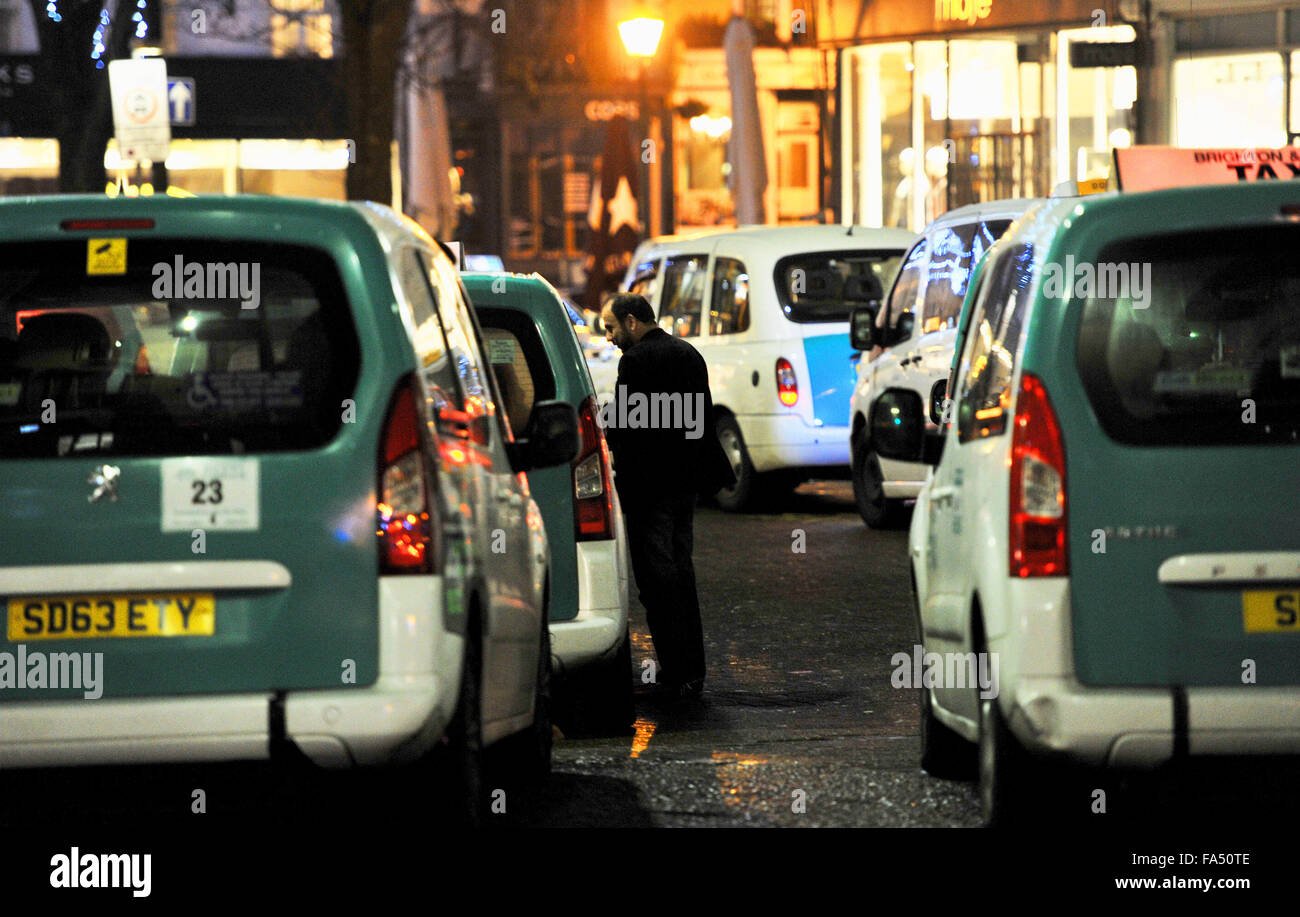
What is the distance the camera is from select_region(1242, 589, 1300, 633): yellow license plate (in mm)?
5590

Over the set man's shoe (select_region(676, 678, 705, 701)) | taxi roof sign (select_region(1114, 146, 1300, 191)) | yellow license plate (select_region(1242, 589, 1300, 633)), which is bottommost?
man's shoe (select_region(676, 678, 705, 701))

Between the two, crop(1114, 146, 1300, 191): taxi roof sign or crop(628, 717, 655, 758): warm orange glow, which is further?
crop(1114, 146, 1300, 191): taxi roof sign

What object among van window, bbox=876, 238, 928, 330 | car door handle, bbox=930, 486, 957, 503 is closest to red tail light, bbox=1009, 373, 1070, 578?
car door handle, bbox=930, 486, 957, 503

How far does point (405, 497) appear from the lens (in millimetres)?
5457

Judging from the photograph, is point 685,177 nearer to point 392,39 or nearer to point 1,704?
point 392,39

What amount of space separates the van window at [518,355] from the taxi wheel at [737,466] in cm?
843

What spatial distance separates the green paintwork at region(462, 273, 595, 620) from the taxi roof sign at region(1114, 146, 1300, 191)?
2148mm

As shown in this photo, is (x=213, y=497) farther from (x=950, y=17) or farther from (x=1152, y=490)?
(x=950, y=17)

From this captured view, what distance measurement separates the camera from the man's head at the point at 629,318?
9.98m

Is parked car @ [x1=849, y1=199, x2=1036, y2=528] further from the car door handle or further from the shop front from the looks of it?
the shop front

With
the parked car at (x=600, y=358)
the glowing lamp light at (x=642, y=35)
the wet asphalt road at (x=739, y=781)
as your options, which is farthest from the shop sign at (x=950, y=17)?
the wet asphalt road at (x=739, y=781)

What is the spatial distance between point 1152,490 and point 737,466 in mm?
11821
